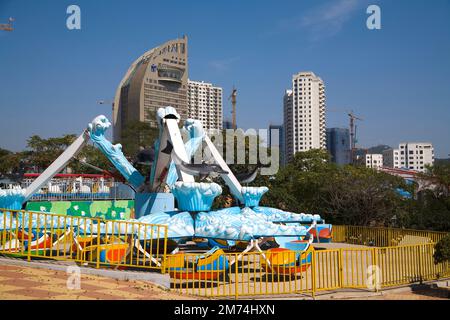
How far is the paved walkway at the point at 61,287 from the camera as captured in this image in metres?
8.05

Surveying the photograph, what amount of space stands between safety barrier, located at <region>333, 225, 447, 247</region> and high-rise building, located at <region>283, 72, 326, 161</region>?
304 ft

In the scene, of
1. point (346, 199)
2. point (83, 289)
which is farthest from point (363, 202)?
point (83, 289)

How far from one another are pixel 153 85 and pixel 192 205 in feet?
266

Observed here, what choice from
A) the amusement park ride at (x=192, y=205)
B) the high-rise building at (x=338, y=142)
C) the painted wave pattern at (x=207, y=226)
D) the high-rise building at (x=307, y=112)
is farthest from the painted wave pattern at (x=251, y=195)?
the high-rise building at (x=338, y=142)

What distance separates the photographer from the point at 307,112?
383 ft

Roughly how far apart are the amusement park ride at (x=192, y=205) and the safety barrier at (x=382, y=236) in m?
3.85

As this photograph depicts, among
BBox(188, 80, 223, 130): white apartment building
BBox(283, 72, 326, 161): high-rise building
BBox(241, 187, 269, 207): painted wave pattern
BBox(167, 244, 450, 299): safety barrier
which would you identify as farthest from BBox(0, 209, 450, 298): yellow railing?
BBox(283, 72, 326, 161): high-rise building

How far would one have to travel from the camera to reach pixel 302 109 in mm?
117125

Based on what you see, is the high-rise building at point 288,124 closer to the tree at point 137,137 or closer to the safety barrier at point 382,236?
the tree at point 137,137

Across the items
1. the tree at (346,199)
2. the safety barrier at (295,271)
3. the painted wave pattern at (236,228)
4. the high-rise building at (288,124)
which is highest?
the high-rise building at (288,124)

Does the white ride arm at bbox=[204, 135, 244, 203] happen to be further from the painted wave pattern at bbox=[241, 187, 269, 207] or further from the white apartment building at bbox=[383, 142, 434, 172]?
the white apartment building at bbox=[383, 142, 434, 172]

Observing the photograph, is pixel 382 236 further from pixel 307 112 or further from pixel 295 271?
pixel 307 112

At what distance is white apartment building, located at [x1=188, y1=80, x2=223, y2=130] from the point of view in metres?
111
